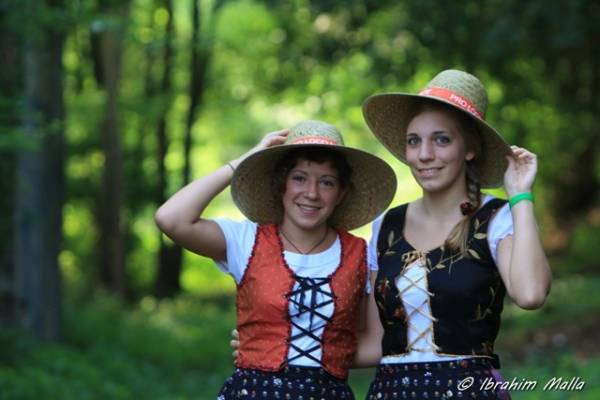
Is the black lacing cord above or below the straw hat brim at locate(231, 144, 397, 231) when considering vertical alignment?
below

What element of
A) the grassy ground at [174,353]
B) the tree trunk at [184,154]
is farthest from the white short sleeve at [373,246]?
the tree trunk at [184,154]

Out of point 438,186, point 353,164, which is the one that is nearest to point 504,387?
point 438,186

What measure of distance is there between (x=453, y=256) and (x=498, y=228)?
0.19 metres

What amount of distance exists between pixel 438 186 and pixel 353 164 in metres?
0.52

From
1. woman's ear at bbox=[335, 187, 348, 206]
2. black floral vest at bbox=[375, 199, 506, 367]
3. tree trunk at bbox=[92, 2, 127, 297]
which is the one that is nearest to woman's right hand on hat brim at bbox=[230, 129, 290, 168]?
woman's ear at bbox=[335, 187, 348, 206]

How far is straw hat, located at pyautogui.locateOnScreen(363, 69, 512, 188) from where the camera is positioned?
12.9ft

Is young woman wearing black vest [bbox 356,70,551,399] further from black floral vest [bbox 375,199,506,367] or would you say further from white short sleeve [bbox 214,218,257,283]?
white short sleeve [bbox 214,218,257,283]

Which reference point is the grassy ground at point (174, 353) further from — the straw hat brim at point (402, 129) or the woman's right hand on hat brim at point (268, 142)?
the woman's right hand on hat brim at point (268, 142)

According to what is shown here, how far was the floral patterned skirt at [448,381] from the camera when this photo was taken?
3.75m

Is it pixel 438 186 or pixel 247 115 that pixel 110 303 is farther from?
pixel 438 186

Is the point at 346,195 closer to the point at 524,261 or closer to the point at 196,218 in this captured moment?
the point at 196,218

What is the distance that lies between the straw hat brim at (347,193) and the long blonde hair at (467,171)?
14.0 inches

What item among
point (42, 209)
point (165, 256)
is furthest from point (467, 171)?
point (165, 256)

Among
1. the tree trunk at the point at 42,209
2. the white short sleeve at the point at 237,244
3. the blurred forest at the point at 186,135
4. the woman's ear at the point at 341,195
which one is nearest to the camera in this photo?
the white short sleeve at the point at 237,244
